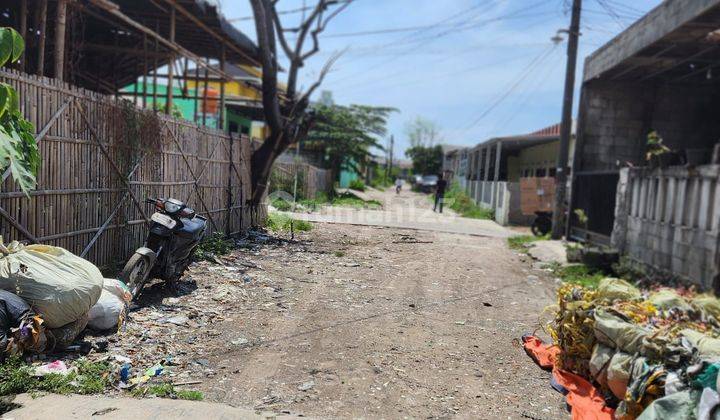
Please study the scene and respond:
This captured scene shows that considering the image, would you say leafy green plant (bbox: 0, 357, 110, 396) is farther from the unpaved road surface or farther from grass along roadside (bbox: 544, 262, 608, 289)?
grass along roadside (bbox: 544, 262, 608, 289)

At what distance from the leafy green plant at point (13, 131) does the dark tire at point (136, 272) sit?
1689mm

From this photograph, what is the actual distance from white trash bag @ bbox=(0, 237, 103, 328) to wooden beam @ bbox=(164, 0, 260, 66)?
23.2 feet

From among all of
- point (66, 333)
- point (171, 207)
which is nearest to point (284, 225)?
point (171, 207)

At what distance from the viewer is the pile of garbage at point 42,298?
12.0 feet

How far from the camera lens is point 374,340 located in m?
5.26

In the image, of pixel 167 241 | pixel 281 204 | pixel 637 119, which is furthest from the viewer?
pixel 281 204

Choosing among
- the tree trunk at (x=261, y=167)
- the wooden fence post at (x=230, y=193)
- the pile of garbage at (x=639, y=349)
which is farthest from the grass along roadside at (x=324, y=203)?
the pile of garbage at (x=639, y=349)

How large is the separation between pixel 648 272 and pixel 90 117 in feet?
29.2

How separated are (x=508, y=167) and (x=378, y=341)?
88.5 feet

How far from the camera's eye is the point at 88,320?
452cm

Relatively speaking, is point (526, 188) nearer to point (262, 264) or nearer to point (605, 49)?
point (605, 49)

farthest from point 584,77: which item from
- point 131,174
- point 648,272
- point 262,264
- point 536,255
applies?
point 131,174

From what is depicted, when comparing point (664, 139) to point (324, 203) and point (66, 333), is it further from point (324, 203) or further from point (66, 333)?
point (66, 333)

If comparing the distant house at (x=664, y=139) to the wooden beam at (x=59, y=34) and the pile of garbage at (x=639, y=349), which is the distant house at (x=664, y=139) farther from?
the wooden beam at (x=59, y=34)
